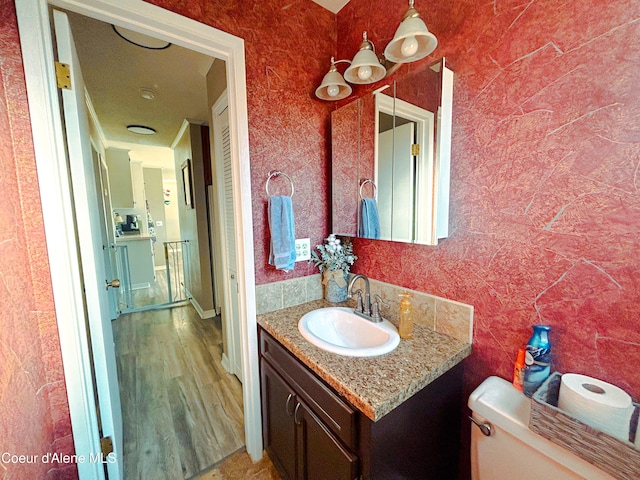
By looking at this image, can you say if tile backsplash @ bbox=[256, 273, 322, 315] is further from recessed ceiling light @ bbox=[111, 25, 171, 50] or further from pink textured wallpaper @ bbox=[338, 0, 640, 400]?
recessed ceiling light @ bbox=[111, 25, 171, 50]

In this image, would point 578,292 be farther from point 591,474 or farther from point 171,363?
point 171,363

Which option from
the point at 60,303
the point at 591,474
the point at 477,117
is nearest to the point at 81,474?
Answer: the point at 60,303

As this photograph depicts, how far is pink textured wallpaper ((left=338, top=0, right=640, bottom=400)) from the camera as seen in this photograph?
2.31ft

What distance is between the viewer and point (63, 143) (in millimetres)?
914

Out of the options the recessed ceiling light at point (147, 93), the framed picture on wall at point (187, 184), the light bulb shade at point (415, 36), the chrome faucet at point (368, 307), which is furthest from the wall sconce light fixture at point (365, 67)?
the framed picture on wall at point (187, 184)

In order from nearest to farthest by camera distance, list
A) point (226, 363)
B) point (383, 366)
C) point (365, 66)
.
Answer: point (383, 366) → point (365, 66) → point (226, 363)

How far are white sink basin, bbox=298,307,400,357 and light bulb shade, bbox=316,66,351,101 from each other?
1115mm

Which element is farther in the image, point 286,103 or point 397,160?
point 286,103

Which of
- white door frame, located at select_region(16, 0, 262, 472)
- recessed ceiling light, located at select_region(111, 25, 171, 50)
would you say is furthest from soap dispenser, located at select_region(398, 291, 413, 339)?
recessed ceiling light, located at select_region(111, 25, 171, 50)

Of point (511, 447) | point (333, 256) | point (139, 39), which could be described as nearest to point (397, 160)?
point (333, 256)

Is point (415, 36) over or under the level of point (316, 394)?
over

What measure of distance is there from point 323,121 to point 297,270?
861 millimetres

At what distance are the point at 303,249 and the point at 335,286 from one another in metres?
0.28

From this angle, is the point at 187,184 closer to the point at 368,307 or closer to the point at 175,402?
the point at 175,402
